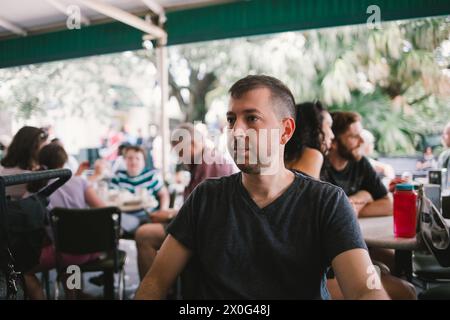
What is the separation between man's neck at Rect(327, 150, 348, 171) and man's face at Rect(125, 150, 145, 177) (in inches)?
82.0

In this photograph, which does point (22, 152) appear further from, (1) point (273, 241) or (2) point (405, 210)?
(2) point (405, 210)

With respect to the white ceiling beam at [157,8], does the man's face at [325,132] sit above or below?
below

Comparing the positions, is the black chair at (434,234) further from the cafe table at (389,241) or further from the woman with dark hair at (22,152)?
the woman with dark hair at (22,152)

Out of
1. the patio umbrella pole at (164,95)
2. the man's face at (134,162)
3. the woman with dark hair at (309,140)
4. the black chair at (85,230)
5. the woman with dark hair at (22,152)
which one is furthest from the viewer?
the patio umbrella pole at (164,95)

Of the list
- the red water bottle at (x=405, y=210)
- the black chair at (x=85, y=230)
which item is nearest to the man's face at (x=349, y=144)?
the red water bottle at (x=405, y=210)

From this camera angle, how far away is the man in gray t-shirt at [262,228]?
107cm

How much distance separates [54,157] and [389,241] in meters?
2.10

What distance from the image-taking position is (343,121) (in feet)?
8.07

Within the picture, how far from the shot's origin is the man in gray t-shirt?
107 cm

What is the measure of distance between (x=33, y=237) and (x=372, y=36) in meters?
4.90

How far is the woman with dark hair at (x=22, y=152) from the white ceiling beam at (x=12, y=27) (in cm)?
42

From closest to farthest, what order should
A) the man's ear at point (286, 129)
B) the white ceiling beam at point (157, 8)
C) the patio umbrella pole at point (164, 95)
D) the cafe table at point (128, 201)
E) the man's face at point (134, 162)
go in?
the man's ear at point (286, 129), the cafe table at point (128, 201), the man's face at point (134, 162), the white ceiling beam at point (157, 8), the patio umbrella pole at point (164, 95)

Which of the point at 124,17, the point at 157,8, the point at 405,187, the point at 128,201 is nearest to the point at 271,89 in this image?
the point at 405,187

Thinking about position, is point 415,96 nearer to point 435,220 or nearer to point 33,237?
point 435,220
